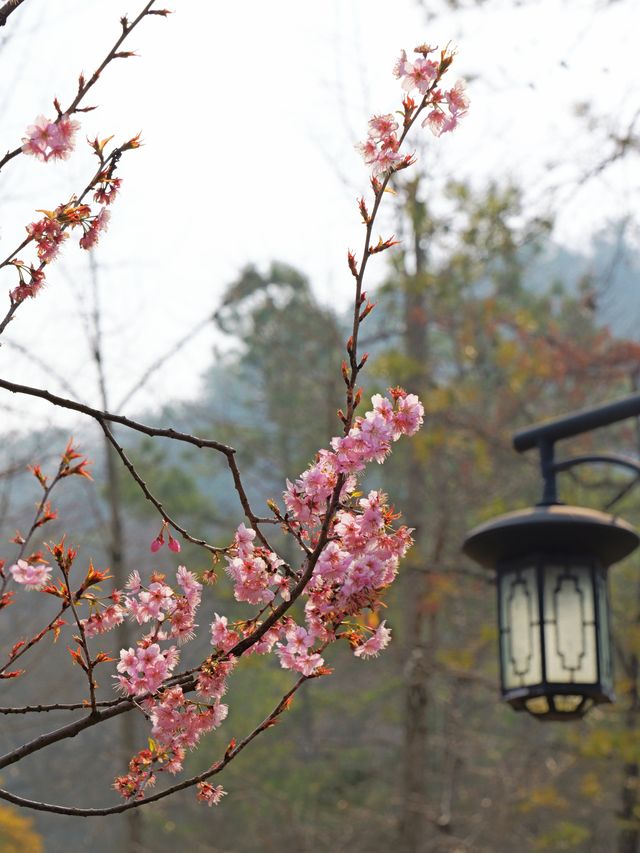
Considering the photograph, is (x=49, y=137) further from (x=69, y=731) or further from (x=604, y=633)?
(x=604, y=633)

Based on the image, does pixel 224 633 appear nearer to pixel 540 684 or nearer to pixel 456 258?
pixel 540 684

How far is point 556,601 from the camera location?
3.29m

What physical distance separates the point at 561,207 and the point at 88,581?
4.05 meters

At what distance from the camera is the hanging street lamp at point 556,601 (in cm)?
323

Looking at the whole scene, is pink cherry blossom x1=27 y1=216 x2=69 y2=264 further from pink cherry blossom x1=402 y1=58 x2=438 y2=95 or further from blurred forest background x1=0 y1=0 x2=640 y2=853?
blurred forest background x1=0 y1=0 x2=640 y2=853

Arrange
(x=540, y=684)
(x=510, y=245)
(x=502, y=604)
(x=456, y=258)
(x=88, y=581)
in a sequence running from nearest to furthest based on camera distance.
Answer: (x=88, y=581) < (x=540, y=684) < (x=502, y=604) < (x=510, y=245) < (x=456, y=258)

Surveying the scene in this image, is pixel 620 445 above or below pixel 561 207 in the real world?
above

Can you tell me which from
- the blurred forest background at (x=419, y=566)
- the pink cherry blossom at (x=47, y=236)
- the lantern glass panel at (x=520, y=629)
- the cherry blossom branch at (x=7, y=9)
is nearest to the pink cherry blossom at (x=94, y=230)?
the pink cherry blossom at (x=47, y=236)

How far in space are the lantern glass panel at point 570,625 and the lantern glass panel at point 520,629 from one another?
3cm

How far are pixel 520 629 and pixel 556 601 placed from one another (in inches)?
4.9

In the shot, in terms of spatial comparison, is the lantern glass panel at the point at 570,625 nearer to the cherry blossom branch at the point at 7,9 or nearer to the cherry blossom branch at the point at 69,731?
the cherry blossom branch at the point at 69,731

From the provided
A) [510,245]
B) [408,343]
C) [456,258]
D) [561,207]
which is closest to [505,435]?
[408,343]

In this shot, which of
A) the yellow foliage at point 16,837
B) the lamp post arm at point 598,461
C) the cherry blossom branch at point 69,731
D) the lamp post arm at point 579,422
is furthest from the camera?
the yellow foliage at point 16,837

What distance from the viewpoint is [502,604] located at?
340 centimetres
